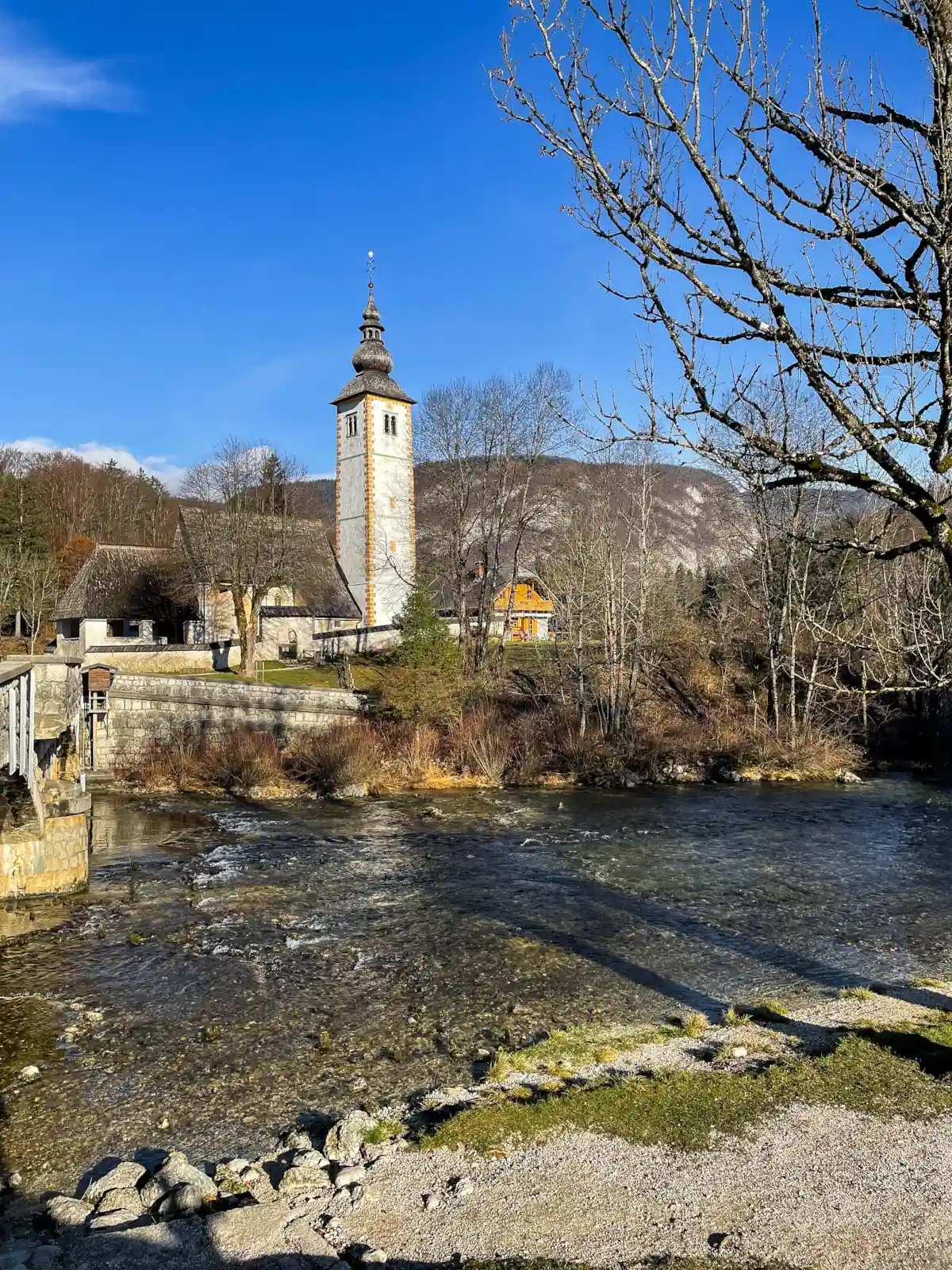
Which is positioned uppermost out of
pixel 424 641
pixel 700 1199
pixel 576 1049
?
pixel 424 641

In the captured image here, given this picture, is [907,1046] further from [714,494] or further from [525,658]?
[525,658]

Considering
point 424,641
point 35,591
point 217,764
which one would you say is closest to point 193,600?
point 35,591

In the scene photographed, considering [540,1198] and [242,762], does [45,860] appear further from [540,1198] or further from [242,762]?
[540,1198]

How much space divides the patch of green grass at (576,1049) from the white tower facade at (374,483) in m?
38.1

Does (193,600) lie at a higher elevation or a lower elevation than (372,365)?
lower

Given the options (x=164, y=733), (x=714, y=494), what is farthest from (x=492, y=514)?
(x=164, y=733)

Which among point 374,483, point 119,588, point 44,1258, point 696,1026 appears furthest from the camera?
point 374,483

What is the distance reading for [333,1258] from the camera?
4.70m

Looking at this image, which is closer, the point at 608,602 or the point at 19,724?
the point at 19,724

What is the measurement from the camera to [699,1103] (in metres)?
6.32

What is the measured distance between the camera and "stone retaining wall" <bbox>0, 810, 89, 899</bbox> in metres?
14.4

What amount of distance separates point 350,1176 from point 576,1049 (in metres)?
3.03

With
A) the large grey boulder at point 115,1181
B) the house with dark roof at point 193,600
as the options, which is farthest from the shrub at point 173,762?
the large grey boulder at point 115,1181

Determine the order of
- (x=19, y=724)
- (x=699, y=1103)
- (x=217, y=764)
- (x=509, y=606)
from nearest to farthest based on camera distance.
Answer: (x=699, y=1103) < (x=19, y=724) < (x=217, y=764) < (x=509, y=606)
